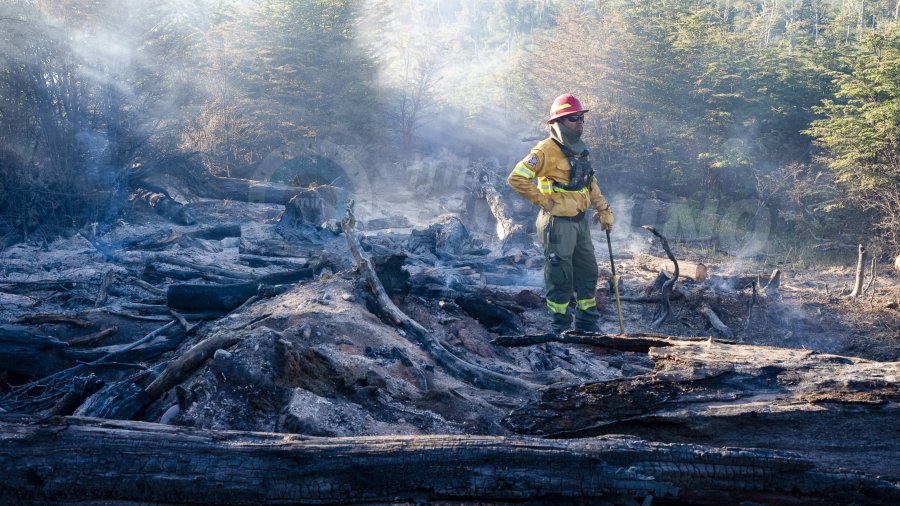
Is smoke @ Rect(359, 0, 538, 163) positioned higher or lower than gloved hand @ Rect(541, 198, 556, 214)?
higher

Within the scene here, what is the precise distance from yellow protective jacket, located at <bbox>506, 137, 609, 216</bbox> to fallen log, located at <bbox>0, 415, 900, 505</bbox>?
3.87m

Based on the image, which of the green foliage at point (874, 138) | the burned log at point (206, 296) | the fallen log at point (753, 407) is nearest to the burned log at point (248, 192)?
the burned log at point (206, 296)

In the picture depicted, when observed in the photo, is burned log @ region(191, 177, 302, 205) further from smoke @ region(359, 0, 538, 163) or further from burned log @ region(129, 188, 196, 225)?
smoke @ region(359, 0, 538, 163)

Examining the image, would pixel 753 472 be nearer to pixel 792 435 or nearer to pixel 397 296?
pixel 792 435

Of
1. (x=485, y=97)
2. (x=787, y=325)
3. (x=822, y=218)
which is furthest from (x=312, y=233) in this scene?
(x=485, y=97)

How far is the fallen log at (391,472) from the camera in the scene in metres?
2.29

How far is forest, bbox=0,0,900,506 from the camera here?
2359mm

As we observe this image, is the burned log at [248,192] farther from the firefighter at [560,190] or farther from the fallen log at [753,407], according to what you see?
the fallen log at [753,407]

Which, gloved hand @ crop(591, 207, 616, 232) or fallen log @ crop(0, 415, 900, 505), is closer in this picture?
fallen log @ crop(0, 415, 900, 505)

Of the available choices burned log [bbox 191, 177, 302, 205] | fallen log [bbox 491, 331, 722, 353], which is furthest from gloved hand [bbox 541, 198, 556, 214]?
burned log [bbox 191, 177, 302, 205]

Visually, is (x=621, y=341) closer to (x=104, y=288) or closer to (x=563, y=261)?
(x=563, y=261)

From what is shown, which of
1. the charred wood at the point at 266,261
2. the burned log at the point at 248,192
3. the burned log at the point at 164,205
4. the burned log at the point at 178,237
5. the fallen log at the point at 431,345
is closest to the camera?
the fallen log at the point at 431,345

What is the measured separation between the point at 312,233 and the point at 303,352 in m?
8.04

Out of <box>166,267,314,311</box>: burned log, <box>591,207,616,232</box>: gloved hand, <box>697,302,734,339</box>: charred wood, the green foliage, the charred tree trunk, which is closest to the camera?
<box>166,267,314,311</box>: burned log
